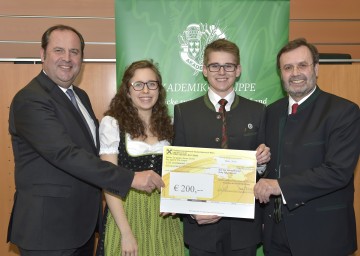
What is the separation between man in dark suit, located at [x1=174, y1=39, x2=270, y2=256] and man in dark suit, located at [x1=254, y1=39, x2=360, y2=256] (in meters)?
0.14

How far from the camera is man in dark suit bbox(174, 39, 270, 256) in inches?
91.7

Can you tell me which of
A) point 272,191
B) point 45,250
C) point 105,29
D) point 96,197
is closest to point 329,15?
point 105,29

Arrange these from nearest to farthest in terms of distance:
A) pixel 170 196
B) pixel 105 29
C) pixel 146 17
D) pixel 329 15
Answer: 1. pixel 170 196
2. pixel 146 17
3. pixel 105 29
4. pixel 329 15

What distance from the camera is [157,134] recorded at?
241cm

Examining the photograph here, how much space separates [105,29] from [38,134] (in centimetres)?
275

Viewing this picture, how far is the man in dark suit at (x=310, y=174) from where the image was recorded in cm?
217

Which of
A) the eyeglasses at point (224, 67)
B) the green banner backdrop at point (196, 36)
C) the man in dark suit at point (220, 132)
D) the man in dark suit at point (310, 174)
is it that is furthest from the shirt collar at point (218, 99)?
the green banner backdrop at point (196, 36)

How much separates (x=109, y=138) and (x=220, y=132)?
68 cm

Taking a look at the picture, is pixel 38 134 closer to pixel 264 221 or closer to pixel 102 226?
pixel 102 226

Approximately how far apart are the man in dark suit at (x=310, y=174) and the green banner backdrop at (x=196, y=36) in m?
0.70

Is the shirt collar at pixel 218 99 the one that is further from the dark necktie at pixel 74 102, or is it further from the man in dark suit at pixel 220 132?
the dark necktie at pixel 74 102

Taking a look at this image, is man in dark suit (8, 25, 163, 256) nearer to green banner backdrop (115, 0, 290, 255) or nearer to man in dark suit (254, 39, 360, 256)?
man in dark suit (254, 39, 360, 256)

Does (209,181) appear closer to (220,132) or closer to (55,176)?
(220,132)

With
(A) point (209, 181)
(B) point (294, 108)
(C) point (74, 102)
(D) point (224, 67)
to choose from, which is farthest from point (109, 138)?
(B) point (294, 108)
